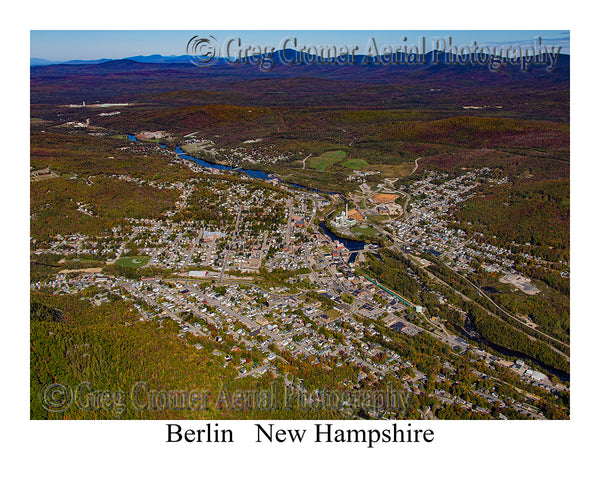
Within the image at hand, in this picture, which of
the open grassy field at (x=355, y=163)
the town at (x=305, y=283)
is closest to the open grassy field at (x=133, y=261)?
the town at (x=305, y=283)

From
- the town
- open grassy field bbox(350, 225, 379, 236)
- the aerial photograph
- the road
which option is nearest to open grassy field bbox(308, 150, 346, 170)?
the aerial photograph

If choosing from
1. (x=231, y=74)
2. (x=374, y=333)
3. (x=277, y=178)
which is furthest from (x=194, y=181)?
(x=231, y=74)

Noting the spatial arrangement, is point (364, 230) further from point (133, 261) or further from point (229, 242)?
point (133, 261)

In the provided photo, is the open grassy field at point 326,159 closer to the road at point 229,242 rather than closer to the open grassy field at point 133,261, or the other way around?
the road at point 229,242

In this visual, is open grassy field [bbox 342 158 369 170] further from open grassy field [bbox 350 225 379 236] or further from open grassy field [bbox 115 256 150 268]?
open grassy field [bbox 115 256 150 268]

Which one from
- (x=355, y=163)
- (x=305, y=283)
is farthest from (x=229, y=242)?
(x=355, y=163)
